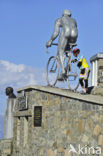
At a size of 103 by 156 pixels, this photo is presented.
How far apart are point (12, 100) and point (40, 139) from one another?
188 inches

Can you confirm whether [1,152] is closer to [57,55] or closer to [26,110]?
[26,110]

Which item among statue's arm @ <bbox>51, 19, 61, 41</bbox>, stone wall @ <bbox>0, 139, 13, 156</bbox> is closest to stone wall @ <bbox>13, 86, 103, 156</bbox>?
stone wall @ <bbox>0, 139, 13, 156</bbox>

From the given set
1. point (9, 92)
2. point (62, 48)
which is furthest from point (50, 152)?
point (9, 92)

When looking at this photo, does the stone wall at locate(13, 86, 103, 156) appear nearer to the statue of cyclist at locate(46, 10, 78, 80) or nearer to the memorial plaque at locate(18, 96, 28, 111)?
the memorial plaque at locate(18, 96, 28, 111)

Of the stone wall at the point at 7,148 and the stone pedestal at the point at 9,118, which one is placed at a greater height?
the stone pedestal at the point at 9,118

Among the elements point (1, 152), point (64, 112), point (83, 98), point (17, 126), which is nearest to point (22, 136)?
point (17, 126)

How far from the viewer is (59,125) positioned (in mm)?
16125

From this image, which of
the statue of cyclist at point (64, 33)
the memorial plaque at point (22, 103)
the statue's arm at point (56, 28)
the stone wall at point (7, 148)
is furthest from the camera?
the stone wall at point (7, 148)

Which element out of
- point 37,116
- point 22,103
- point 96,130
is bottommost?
point 96,130

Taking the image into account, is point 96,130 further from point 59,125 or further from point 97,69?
point 97,69

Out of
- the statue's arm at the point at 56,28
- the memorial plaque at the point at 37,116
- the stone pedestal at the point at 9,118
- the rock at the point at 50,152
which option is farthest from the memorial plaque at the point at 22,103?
the rock at the point at 50,152

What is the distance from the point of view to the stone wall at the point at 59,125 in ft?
46.1

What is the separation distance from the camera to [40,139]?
17.4 meters

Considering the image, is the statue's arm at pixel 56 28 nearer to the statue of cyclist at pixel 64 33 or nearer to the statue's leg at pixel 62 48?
the statue of cyclist at pixel 64 33
